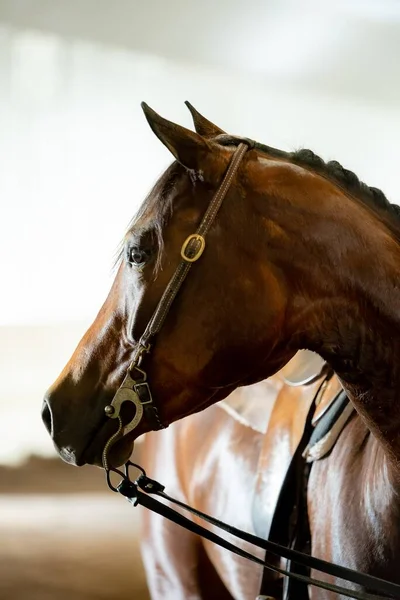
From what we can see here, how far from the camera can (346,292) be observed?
640mm

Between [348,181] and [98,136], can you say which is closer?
[348,181]

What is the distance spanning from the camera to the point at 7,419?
1.86m

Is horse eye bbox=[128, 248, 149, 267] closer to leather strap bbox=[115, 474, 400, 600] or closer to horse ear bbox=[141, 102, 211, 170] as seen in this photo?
horse ear bbox=[141, 102, 211, 170]

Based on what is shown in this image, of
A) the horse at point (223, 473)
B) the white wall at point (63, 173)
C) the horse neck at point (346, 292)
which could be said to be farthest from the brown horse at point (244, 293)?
the white wall at point (63, 173)

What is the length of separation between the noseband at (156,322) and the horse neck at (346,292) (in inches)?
2.7

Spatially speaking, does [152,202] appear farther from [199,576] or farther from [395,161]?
[395,161]

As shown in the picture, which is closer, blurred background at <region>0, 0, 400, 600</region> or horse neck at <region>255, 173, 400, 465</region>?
horse neck at <region>255, 173, 400, 465</region>

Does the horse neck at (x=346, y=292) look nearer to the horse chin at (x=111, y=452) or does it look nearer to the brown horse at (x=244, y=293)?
the brown horse at (x=244, y=293)

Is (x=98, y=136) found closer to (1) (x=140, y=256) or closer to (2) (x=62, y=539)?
(2) (x=62, y=539)

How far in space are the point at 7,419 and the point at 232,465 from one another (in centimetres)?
93

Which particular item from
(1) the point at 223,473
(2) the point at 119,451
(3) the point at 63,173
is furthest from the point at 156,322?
(3) the point at 63,173

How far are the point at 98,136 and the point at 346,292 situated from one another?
1422mm

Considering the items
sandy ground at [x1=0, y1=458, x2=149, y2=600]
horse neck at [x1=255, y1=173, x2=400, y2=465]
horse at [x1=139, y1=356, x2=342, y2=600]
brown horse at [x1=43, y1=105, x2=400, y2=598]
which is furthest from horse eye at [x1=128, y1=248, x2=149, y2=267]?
sandy ground at [x1=0, y1=458, x2=149, y2=600]

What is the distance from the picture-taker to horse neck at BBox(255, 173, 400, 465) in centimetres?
64
